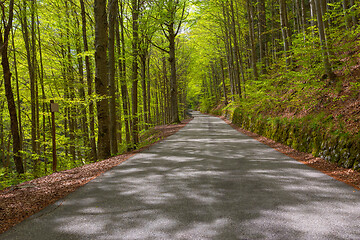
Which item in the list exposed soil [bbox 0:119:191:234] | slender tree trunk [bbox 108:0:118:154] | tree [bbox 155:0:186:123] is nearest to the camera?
exposed soil [bbox 0:119:191:234]

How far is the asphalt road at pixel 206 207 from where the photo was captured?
2564 millimetres

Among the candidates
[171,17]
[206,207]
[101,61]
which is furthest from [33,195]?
[171,17]

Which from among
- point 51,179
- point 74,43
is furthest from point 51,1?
point 51,179

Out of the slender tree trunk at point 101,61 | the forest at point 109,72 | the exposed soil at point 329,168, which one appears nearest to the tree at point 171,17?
the forest at point 109,72

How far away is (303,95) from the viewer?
28.5ft

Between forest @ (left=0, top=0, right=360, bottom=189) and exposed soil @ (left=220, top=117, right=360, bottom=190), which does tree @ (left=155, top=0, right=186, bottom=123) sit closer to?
forest @ (left=0, top=0, right=360, bottom=189)

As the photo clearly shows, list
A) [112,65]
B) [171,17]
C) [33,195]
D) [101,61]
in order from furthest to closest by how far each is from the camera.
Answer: [171,17] → [112,65] → [101,61] → [33,195]

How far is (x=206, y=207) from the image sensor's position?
3.22 m

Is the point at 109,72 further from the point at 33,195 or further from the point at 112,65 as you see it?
the point at 33,195

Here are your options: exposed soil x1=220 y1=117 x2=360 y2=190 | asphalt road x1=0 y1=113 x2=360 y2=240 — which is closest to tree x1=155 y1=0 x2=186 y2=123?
exposed soil x1=220 y1=117 x2=360 y2=190

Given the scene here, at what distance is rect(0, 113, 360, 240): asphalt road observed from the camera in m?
2.56

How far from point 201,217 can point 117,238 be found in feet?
3.73

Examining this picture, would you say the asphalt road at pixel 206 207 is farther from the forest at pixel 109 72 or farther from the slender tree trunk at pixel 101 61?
the slender tree trunk at pixel 101 61

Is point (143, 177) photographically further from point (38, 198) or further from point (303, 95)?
point (303, 95)
